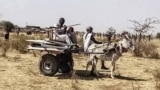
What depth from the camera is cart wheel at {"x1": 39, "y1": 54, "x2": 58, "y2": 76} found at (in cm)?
1609

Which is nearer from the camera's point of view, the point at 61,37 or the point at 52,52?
the point at 61,37

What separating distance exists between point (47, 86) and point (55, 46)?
2214 mm

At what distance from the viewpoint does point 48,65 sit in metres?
16.4

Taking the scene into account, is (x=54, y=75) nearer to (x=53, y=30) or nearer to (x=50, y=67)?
(x=50, y=67)

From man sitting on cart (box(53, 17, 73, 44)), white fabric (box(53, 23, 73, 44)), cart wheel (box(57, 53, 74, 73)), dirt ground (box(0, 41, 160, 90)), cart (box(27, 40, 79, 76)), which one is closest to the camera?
dirt ground (box(0, 41, 160, 90))

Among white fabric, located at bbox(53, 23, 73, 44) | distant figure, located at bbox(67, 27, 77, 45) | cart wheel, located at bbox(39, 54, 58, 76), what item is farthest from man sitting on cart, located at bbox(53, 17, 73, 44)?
Result: cart wheel, located at bbox(39, 54, 58, 76)

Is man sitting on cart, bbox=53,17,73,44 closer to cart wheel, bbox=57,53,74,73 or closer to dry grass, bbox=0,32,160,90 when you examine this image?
cart wheel, bbox=57,53,74,73

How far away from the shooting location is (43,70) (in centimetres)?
1650

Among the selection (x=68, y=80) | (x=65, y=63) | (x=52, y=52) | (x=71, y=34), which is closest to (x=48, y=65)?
(x=52, y=52)

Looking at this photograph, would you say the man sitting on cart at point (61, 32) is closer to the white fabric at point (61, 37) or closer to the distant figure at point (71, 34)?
the white fabric at point (61, 37)

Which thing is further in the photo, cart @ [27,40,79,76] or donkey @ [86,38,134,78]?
donkey @ [86,38,134,78]

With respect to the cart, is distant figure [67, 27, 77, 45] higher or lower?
higher

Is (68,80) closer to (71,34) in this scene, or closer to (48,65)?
(48,65)

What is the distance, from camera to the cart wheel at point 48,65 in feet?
52.8
